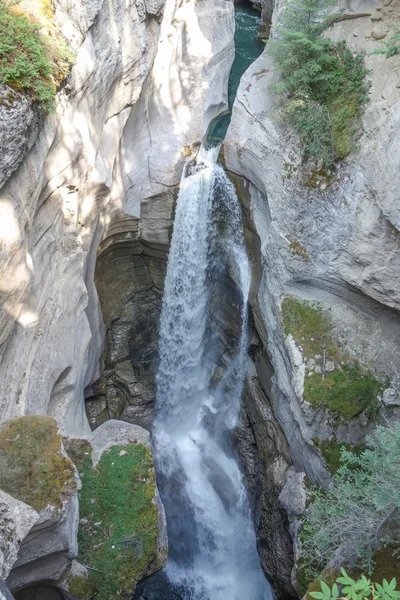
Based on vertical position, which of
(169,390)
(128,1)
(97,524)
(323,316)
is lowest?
(169,390)

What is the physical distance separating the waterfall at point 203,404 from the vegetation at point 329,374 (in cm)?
301

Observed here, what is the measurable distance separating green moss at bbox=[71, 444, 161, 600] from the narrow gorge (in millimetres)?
38

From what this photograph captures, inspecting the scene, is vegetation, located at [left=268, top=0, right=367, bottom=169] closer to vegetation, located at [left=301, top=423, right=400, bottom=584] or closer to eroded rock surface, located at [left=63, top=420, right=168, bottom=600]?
vegetation, located at [left=301, top=423, right=400, bottom=584]

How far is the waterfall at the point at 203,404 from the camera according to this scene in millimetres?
13117

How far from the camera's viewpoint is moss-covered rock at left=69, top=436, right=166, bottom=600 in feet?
29.1

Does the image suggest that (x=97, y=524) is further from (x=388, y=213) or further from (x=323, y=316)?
(x=388, y=213)

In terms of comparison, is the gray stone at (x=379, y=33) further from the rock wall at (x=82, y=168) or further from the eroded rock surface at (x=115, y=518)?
the eroded rock surface at (x=115, y=518)

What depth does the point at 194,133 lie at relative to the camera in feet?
53.4

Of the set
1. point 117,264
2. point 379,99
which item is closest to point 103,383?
point 117,264

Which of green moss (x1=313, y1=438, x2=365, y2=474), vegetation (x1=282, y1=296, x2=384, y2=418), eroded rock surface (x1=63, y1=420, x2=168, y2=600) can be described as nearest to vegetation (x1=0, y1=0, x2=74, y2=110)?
eroded rock surface (x1=63, y1=420, x2=168, y2=600)

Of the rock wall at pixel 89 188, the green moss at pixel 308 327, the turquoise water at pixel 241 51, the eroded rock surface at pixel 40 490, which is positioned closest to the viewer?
the eroded rock surface at pixel 40 490

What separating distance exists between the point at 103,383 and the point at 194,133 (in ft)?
29.5

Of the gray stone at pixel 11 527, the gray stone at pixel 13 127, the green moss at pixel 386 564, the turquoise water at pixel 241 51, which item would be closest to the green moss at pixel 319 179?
the turquoise water at pixel 241 51

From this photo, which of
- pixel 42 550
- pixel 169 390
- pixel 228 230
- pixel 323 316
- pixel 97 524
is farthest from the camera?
pixel 169 390
